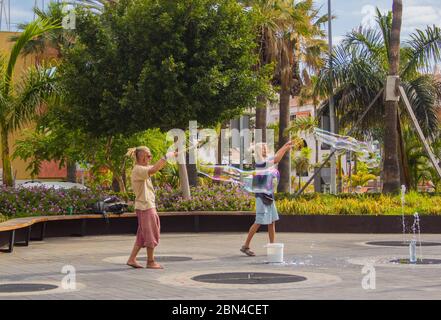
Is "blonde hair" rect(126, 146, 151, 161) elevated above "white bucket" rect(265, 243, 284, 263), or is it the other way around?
"blonde hair" rect(126, 146, 151, 161)

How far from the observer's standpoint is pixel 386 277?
34.2 ft

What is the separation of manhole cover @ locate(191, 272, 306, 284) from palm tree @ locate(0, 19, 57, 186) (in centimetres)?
1051

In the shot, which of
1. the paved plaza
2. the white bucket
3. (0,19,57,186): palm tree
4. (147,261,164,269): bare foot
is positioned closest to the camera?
the paved plaza

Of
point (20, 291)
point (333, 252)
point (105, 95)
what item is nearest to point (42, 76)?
point (105, 95)

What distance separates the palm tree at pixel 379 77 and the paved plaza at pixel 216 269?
1170cm

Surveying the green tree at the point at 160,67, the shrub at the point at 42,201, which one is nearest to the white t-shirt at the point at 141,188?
the shrub at the point at 42,201

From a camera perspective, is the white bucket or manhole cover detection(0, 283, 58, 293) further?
the white bucket

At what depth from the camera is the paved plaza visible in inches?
356

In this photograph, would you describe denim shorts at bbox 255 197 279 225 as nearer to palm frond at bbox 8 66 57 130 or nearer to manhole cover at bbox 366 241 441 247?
manhole cover at bbox 366 241 441 247

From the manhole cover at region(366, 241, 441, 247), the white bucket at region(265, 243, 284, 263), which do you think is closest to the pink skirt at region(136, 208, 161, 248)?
the white bucket at region(265, 243, 284, 263)

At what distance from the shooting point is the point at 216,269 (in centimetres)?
1163

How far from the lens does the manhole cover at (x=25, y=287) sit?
30.9 feet

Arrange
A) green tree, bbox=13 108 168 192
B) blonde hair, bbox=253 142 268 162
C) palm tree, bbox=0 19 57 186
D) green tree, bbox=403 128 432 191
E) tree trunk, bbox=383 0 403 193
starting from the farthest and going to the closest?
green tree, bbox=403 128 432 191 < green tree, bbox=13 108 168 192 < tree trunk, bbox=383 0 403 193 < palm tree, bbox=0 19 57 186 < blonde hair, bbox=253 142 268 162

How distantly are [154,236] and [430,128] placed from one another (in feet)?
62.1
